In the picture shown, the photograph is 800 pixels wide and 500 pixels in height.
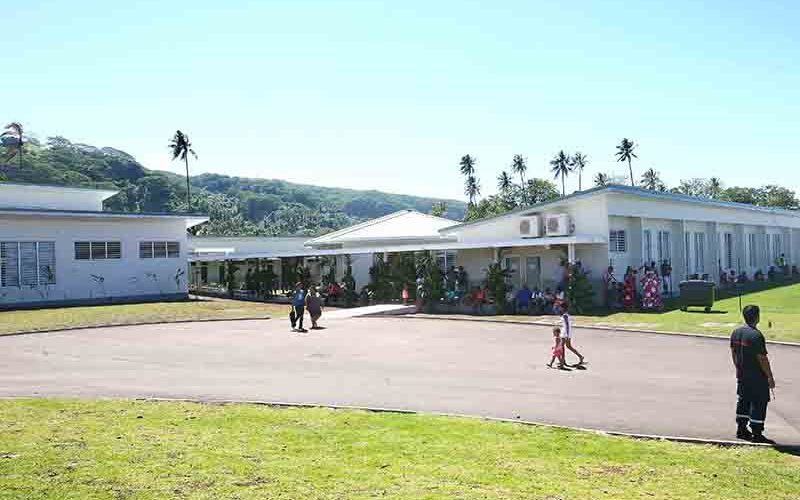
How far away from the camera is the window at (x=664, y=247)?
1275 inches

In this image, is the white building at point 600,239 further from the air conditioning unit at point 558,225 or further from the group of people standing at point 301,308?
the group of people standing at point 301,308

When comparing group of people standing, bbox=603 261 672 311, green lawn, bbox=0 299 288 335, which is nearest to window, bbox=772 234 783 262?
group of people standing, bbox=603 261 672 311

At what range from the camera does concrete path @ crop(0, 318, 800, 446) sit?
10695mm

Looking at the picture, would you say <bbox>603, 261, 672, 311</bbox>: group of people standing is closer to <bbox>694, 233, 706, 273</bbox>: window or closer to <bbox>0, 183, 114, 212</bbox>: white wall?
<bbox>694, 233, 706, 273</bbox>: window

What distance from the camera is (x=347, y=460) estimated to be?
7.71 m

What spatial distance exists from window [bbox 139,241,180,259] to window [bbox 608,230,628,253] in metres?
23.2

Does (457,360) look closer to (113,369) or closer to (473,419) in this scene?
(473,419)

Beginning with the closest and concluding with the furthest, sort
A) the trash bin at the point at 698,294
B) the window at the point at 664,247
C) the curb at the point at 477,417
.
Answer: the curb at the point at 477,417 → the trash bin at the point at 698,294 → the window at the point at 664,247

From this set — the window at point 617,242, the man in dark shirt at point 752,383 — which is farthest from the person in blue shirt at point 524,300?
the man in dark shirt at point 752,383

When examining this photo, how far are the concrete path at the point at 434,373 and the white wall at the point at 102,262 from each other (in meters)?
13.3

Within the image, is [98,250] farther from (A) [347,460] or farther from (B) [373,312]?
(A) [347,460]

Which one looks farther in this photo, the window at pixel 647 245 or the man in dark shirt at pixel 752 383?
the window at pixel 647 245

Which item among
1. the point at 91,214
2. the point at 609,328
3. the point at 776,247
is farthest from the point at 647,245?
the point at 91,214

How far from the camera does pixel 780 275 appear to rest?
4294cm
